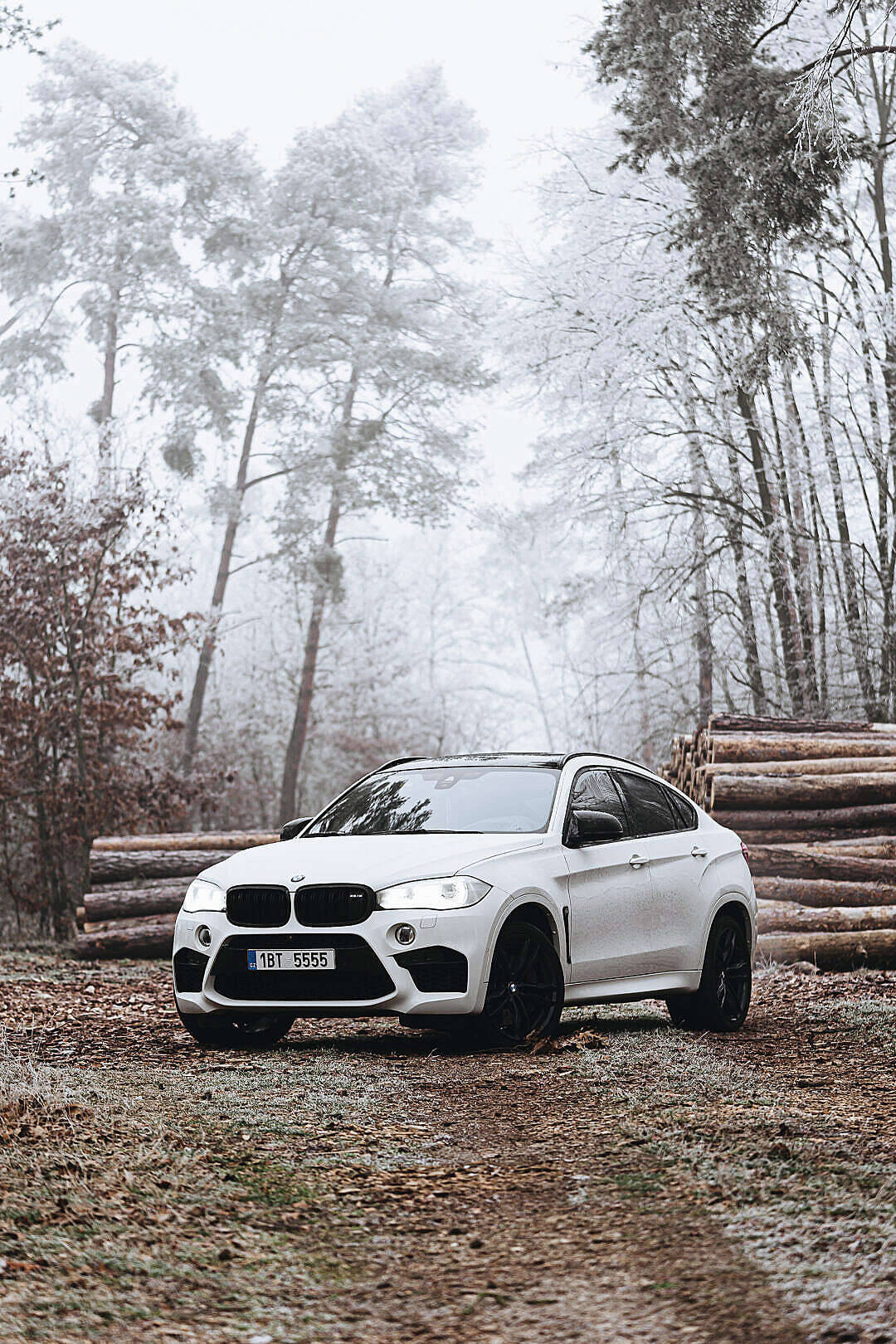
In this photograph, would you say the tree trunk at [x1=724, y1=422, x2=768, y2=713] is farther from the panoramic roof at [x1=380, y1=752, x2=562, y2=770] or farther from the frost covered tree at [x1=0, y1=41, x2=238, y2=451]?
the frost covered tree at [x1=0, y1=41, x2=238, y2=451]

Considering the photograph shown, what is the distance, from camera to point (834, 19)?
1861cm

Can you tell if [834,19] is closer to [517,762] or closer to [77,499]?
[77,499]

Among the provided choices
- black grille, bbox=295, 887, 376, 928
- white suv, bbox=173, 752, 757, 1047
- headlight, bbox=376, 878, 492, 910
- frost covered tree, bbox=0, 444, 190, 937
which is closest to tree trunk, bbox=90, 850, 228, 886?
frost covered tree, bbox=0, 444, 190, 937

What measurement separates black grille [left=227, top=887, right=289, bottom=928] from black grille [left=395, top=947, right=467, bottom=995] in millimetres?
710

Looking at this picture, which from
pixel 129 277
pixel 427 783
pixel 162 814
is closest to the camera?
pixel 427 783

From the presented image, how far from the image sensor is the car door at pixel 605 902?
821 cm

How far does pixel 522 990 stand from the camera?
306 inches

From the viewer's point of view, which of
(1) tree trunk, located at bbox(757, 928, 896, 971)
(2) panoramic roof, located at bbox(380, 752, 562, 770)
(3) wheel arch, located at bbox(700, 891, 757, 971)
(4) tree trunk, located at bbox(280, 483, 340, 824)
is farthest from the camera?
(4) tree trunk, located at bbox(280, 483, 340, 824)

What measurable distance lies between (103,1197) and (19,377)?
3105 cm

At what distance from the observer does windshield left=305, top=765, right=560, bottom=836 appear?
853 centimetres

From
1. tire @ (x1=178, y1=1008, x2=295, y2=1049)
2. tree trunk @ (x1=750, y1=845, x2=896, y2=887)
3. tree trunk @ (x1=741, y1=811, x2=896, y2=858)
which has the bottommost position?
tire @ (x1=178, y1=1008, x2=295, y2=1049)

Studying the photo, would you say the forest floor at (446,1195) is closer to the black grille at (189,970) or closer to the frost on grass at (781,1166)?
the frost on grass at (781,1166)

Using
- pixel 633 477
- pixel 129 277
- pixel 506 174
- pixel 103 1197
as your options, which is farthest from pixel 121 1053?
pixel 129 277

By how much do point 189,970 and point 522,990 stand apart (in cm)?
181
